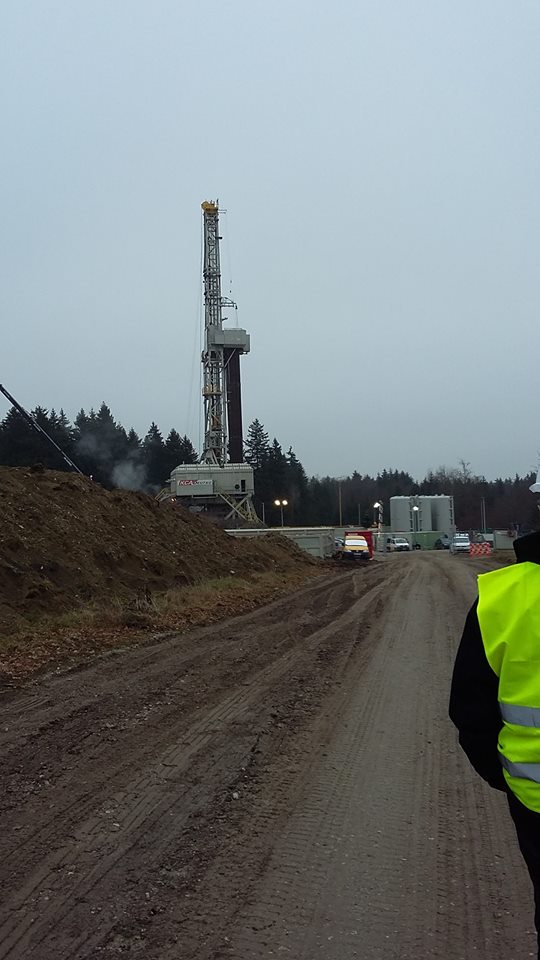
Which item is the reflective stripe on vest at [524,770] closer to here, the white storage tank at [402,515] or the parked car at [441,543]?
the parked car at [441,543]

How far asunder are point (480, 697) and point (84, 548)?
585 inches

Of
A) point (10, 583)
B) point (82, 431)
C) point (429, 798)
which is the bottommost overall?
point (429, 798)

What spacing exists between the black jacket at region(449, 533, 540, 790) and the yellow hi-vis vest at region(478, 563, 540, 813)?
1.2 inches

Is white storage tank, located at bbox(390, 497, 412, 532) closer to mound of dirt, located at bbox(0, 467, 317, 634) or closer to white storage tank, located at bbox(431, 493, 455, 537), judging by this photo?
white storage tank, located at bbox(431, 493, 455, 537)

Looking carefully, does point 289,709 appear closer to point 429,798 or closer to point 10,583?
point 429,798

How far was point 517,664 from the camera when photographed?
2.25m

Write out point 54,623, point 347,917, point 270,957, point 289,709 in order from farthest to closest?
point 54,623 < point 289,709 < point 347,917 < point 270,957

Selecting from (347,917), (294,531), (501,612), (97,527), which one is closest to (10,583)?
(97,527)

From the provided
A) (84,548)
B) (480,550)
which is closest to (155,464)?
(480,550)

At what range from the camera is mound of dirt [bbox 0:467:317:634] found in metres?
13.6

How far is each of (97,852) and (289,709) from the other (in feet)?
11.9

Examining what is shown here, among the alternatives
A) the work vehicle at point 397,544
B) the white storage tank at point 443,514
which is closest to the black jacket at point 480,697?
the work vehicle at point 397,544

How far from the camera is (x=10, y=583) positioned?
13328mm

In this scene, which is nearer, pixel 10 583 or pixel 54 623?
pixel 54 623
